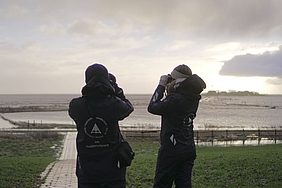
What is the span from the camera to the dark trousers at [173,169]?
4066 millimetres

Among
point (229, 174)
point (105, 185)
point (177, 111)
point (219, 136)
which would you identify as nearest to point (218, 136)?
point (219, 136)

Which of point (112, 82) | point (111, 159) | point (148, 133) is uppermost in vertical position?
Result: point (112, 82)

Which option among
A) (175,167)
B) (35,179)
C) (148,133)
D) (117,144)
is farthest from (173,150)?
(148,133)

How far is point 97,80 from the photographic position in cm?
345

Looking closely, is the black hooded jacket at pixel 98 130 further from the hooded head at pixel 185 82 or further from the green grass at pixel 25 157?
the green grass at pixel 25 157

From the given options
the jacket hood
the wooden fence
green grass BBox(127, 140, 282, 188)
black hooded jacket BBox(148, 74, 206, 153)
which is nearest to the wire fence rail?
the wooden fence

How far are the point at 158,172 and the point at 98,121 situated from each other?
120 centimetres

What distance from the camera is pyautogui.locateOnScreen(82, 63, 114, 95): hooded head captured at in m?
3.40

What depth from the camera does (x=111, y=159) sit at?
344 cm

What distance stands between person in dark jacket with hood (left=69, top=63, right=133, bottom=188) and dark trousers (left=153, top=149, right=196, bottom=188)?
76cm

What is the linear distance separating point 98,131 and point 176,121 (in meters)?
1.08

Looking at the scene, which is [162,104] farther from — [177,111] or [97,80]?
[97,80]

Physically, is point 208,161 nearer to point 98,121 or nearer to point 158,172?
point 158,172

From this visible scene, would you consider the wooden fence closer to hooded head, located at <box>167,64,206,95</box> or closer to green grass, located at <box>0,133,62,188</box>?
green grass, located at <box>0,133,62,188</box>
